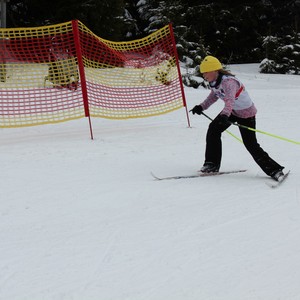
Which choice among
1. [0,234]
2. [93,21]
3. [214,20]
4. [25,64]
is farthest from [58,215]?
[214,20]

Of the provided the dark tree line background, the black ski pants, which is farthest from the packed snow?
the dark tree line background

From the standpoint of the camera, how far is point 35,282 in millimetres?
2998

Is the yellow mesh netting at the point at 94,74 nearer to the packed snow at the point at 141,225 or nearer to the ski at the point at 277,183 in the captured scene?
the packed snow at the point at 141,225

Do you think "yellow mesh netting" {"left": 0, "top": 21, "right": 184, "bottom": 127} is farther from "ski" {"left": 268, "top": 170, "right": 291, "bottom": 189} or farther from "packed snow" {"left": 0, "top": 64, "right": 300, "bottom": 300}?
"ski" {"left": 268, "top": 170, "right": 291, "bottom": 189}

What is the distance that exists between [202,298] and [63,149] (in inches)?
182

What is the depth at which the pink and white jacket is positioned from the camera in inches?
208

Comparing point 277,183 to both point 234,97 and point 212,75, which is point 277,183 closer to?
point 234,97

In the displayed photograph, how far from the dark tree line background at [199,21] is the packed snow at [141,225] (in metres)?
12.3

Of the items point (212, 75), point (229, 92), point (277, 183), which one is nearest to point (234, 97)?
point (229, 92)

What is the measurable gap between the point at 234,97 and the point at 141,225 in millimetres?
2072

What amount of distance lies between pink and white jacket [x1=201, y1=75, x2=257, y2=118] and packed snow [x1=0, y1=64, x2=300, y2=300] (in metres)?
0.78

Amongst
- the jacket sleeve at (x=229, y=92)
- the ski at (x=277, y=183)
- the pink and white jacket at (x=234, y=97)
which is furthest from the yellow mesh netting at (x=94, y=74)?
the ski at (x=277, y=183)

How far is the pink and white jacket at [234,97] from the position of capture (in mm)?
5289

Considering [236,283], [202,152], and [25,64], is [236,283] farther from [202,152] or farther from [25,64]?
[25,64]
